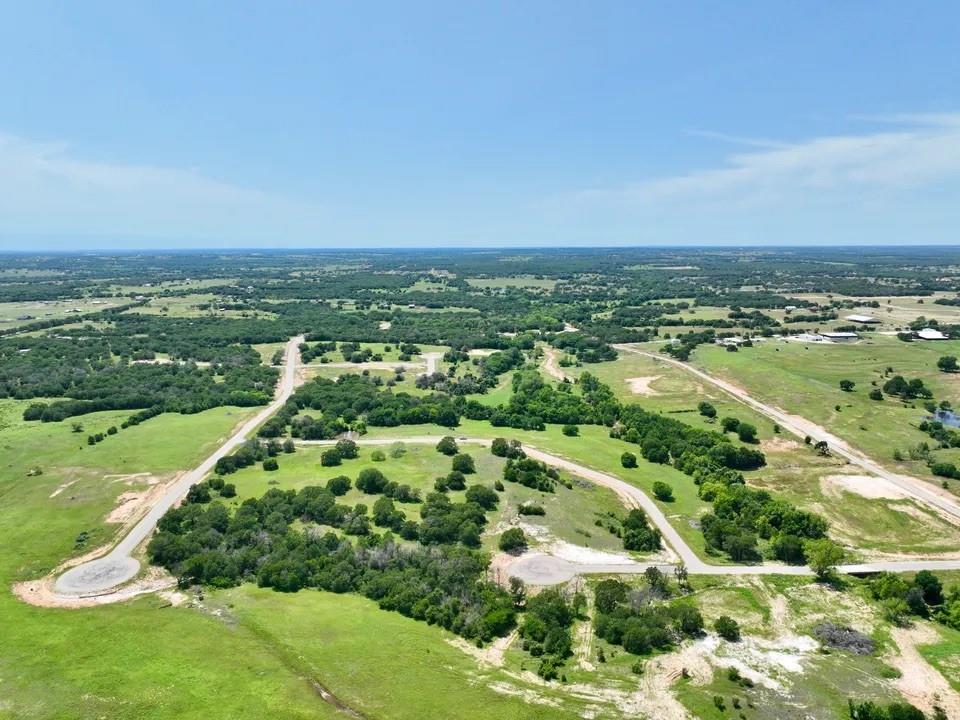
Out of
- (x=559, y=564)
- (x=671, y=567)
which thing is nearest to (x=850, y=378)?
(x=671, y=567)

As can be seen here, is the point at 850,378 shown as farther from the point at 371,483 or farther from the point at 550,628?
the point at 550,628

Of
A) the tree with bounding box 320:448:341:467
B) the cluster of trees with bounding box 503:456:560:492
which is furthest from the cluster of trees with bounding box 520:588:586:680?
the tree with bounding box 320:448:341:467

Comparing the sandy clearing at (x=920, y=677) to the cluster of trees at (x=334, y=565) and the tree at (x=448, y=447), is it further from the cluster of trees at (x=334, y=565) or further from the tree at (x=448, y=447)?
the tree at (x=448, y=447)

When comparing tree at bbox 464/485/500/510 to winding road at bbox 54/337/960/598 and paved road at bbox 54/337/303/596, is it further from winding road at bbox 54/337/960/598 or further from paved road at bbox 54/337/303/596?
paved road at bbox 54/337/303/596

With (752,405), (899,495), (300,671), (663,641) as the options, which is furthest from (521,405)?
(300,671)

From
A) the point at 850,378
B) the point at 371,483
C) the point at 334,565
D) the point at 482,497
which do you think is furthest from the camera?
the point at 850,378

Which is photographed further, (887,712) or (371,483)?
(371,483)
